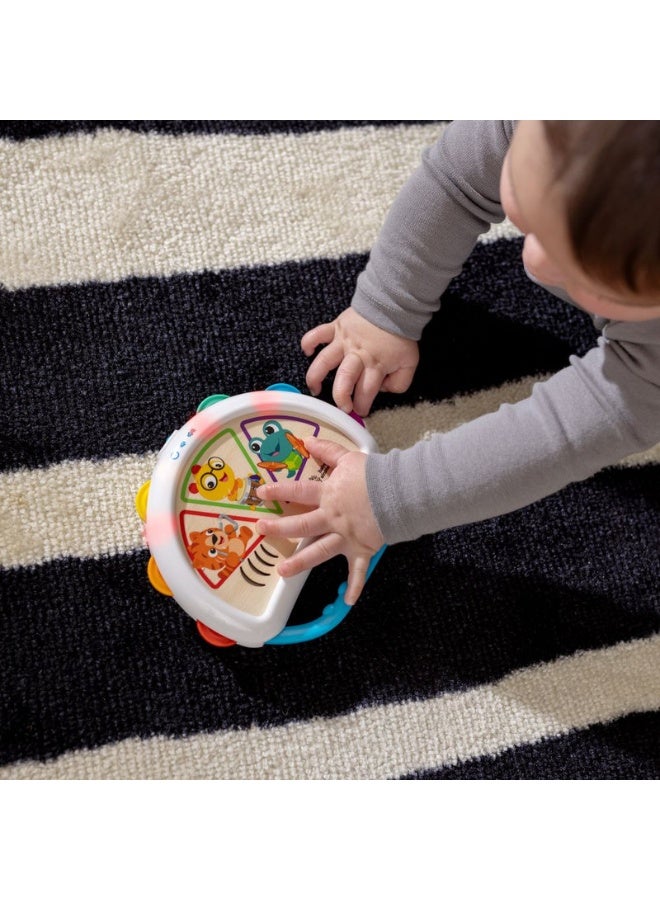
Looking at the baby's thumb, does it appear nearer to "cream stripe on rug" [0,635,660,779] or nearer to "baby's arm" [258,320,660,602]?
"baby's arm" [258,320,660,602]

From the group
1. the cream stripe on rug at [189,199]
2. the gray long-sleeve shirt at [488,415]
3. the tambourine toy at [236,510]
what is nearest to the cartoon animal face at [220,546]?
the tambourine toy at [236,510]

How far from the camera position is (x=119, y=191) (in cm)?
71

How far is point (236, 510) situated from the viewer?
0.64 metres

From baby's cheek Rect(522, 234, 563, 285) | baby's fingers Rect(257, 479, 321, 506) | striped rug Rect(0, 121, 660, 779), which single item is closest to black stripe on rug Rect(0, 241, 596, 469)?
striped rug Rect(0, 121, 660, 779)

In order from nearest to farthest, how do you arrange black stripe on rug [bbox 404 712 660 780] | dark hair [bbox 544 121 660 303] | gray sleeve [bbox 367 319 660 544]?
dark hair [bbox 544 121 660 303], gray sleeve [bbox 367 319 660 544], black stripe on rug [bbox 404 712 660 780]

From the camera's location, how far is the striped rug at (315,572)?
662 mm

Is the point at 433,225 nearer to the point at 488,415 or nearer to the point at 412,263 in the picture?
the point at 412,263

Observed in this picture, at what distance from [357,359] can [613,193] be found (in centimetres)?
30

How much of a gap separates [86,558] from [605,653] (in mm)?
430

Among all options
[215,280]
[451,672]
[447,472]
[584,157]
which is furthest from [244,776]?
[584,157]

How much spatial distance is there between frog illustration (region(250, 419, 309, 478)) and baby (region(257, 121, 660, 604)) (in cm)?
1

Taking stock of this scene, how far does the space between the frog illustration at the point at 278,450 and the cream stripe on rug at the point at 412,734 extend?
0.67 feet

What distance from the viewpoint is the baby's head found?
40 cm

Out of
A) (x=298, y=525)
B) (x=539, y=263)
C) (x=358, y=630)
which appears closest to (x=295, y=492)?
(x=298, y=525)
